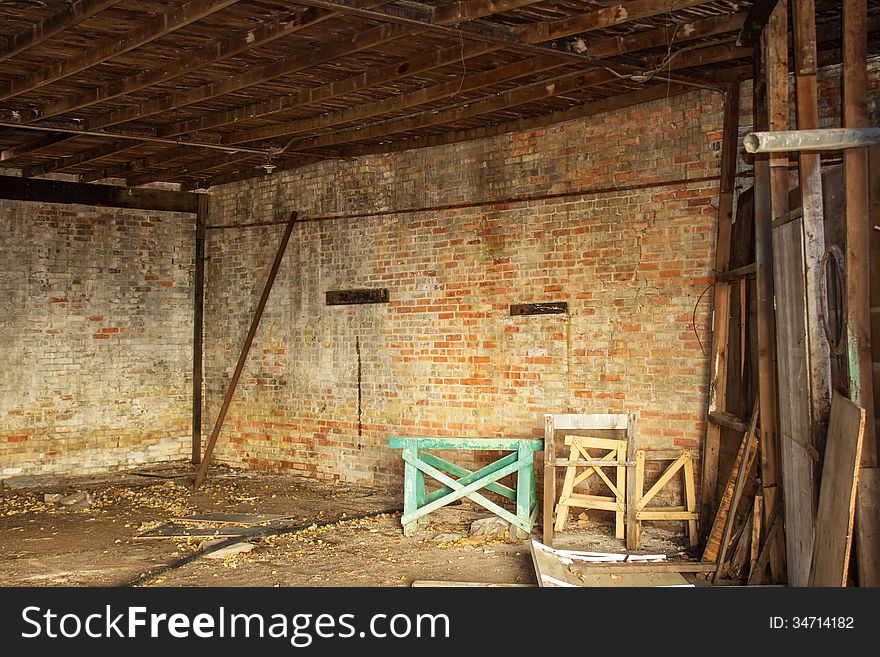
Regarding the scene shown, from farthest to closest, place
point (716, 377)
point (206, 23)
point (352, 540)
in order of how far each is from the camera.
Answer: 1. point (352, 540)
2. point (716, 377)
3. point (206, 23)

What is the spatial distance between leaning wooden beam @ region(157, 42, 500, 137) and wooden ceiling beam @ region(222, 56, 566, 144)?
36cm

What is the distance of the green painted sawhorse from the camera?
22.6 feet

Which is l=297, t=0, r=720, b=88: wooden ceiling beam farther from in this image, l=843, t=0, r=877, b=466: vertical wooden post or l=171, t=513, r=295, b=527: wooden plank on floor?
l=171, t=513, r=295, b=527: wooden plank on floor

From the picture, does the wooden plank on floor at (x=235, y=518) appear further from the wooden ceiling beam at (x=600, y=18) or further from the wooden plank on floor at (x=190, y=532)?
the wooden ceiling beam at (x=600, y=18)

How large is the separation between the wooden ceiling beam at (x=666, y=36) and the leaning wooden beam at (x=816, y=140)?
1132mm

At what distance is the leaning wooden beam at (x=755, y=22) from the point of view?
5.04m

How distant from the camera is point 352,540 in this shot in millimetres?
6930

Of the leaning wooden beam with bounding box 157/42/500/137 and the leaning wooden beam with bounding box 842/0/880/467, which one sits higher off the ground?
the leaning wooden beam with bounding box 157/42/500/137

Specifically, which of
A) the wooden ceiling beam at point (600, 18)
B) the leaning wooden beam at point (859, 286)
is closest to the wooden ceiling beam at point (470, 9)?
the wooden ceiling beam at point (600, 18)

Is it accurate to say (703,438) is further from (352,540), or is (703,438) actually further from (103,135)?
(103,135)

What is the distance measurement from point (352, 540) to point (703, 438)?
2.71m

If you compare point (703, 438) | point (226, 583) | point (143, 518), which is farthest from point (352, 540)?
point (703, 438)

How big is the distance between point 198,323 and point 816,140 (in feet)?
25.7

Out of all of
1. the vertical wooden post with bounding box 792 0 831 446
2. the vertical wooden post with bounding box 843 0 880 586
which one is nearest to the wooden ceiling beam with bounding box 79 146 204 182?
the vertical wooden post with bounding box 792 0 831 446
